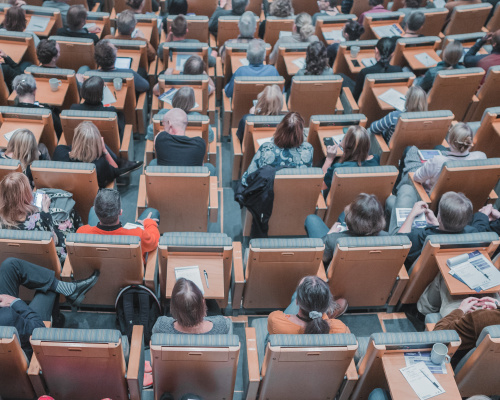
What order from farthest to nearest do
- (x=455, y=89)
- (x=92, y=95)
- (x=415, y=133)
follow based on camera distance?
(x=455, y=89) < (x=92, y=95) < (x=415, y=133)

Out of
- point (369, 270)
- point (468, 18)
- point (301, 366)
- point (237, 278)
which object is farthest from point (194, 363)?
point (468, 18)

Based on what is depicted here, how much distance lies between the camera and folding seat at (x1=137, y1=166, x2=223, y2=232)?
3.86 meters

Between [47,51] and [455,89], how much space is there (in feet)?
13.4

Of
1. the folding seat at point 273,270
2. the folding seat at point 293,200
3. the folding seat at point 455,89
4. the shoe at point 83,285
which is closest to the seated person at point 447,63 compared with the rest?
the folding seat at point 455,89

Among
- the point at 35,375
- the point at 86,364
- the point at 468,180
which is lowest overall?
the point at 35,375

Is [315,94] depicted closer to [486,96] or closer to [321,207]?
[321,207]

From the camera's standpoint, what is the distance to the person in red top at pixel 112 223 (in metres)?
3.51

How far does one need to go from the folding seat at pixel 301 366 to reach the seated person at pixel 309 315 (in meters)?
0.15

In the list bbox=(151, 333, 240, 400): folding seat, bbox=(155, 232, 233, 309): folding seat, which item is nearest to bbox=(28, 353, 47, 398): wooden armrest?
bbox=(151, 333, 240, 400): folding seat

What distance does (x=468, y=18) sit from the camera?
7.05 metres

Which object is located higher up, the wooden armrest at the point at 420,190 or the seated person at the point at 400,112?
the seated person at the point at 400,112

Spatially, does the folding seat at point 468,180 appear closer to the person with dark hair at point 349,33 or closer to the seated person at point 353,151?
the seated person at point 353,151

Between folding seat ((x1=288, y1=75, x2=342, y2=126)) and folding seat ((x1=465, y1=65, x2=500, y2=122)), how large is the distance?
4.94 feet

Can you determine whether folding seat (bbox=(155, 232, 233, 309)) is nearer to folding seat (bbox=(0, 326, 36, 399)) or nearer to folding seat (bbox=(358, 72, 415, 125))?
folding seat (bbox=(0, 326, 36, 399))
